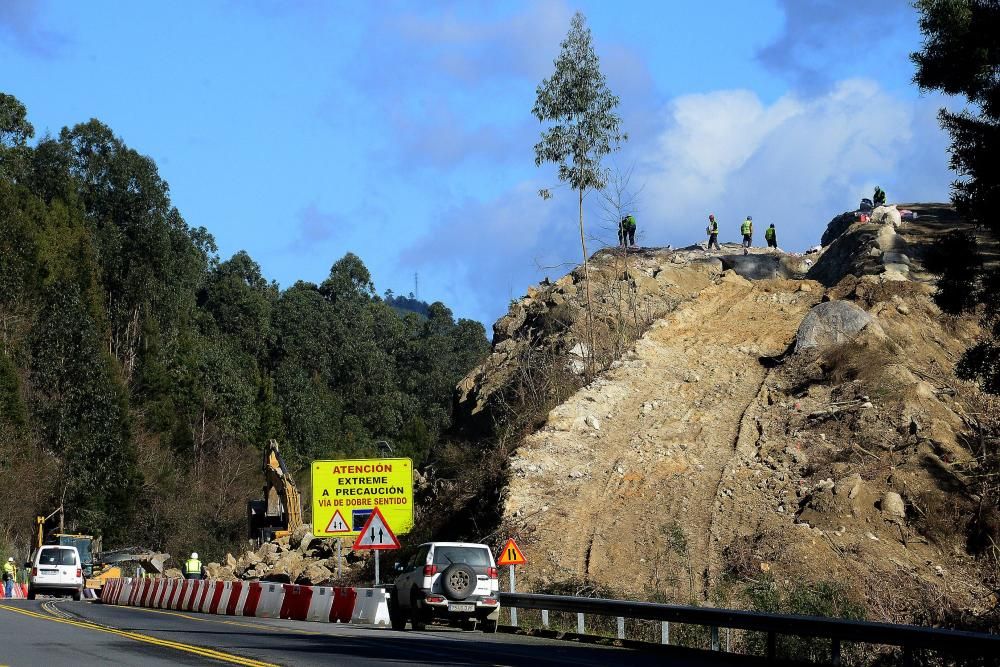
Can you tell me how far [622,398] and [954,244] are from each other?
22.4 m

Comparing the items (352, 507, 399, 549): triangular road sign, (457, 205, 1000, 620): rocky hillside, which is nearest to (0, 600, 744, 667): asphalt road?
(352, 507, 399, 549): triangular road sign

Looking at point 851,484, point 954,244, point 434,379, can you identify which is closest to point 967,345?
point 851,484

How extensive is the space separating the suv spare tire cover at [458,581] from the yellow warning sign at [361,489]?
10.0 metres

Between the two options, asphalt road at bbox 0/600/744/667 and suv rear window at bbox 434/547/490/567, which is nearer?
Result: asphalt road at bbox 0/600/744/667

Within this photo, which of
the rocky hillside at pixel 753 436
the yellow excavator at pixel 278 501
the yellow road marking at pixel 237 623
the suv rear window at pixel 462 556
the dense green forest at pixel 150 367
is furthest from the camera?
the dense green forest at pixel 150 367

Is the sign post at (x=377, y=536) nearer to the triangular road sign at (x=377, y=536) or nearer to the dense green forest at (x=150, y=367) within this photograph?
the triangular road sign at (x=377, y=536)

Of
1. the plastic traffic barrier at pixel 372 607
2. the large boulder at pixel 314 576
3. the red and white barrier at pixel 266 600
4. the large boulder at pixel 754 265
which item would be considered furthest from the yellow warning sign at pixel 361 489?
the large boulder at pixel 754 265

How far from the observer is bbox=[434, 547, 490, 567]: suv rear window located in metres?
24.7

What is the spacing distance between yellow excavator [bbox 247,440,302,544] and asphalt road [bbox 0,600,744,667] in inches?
1014

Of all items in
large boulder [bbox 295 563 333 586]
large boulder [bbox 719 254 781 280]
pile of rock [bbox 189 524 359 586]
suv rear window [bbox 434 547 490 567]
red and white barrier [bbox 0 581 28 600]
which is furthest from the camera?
large boulder [bbox 719 254 781 280]

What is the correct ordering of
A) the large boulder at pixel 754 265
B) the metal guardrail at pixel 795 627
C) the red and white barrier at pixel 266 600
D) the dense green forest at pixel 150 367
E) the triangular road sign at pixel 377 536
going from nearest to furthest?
1. the metal guardrail at pixel 795 627
2. the red and white barrier at pixel 266 600
3. the triangular road sign at pixel 377 536
4. the large boulder at pixel 754 265
5. the dense green forest at pixel 150 367

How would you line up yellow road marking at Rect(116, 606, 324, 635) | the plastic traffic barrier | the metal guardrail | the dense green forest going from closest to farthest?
the metal guardrail → yellow road marking at Rect(116, 606, 324, 635) → the plastic traffic barrier → the dense green forest

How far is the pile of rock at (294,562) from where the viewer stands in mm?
44969

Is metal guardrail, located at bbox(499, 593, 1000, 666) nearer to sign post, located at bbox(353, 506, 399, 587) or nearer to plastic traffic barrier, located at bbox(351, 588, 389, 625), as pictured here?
plastic traffic barrier, located at bbox(351, 588, 389, 625)
